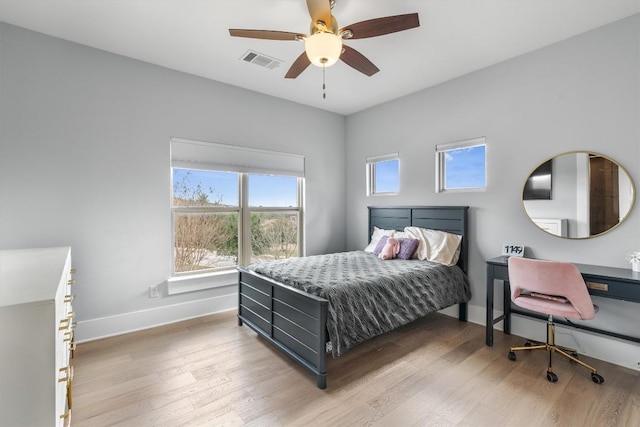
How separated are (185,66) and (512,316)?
4.27 m

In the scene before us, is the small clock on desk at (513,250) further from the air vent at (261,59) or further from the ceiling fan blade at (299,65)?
the air vent at (261,59)

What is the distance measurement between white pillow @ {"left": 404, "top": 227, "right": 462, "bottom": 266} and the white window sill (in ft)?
7.35

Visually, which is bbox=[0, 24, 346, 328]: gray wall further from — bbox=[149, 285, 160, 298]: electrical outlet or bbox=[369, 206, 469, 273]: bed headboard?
bbox=[369, 206, 469, 273]: bed headboard

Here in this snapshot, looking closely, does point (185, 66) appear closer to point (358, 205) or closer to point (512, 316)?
point (358, 205)

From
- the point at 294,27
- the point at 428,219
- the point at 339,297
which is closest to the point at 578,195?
the point at 428,219

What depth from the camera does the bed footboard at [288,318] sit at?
2.10 meters

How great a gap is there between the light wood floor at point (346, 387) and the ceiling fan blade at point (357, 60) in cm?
242

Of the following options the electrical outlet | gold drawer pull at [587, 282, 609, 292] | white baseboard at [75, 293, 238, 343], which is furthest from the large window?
gold drawer pull at [587, 282, 609, 292]

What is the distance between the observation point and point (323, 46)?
6.29ft

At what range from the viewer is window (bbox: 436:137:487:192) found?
337 centimetres

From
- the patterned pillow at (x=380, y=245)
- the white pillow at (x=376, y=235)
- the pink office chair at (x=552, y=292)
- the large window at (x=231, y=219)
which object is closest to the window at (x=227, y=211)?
the large window at (x=231, y=219)

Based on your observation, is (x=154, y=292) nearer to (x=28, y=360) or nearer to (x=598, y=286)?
(x=28, y=360)

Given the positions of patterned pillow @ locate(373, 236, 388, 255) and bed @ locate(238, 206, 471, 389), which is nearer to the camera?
bed @ locate(238, 206, 471, 389)

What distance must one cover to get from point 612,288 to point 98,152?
4444 mm
